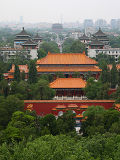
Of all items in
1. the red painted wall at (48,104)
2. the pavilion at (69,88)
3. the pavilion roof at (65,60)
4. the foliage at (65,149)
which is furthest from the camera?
the pavilion roof at (65,60)

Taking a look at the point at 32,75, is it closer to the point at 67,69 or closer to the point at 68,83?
the point at 68,83

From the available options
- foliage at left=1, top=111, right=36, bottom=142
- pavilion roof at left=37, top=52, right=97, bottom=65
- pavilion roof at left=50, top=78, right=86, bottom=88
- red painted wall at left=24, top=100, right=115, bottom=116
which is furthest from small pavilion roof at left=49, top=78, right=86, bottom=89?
foliage at left=1, top=111, right=36, bottom=142

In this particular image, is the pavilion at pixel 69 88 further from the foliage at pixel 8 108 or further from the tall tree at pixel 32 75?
the foliage at pixel 8 108

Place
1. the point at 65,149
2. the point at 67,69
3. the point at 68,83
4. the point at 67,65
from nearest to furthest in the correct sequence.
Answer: the point at 65,149 → the point at 68,83 → the point at 67,69 → the point at 67,65

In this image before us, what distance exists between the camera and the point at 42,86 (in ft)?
83.6

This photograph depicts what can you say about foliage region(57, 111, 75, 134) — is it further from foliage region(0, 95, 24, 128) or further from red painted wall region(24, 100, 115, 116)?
red painted wall region(24, 100, 115, 116)

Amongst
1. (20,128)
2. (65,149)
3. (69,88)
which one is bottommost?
(69,88)

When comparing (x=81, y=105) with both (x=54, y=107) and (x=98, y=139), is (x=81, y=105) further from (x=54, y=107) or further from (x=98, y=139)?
(x=98, y=139)

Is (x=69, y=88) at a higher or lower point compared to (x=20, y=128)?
lower

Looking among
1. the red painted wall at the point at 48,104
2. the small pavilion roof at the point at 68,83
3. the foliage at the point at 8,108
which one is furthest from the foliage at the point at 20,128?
the small pavilion roof at the point at 68,83

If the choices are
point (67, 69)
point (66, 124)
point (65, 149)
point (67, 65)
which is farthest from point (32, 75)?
point (65, 149)

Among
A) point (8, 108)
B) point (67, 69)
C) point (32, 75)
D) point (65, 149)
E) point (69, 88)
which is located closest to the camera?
point (65, 149)

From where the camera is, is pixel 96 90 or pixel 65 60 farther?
pixel 65 60

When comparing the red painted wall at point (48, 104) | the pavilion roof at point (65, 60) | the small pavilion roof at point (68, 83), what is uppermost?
the pavilion roof at point (65, 60)
